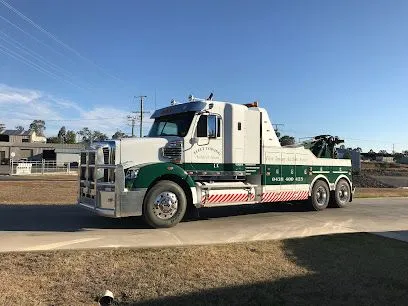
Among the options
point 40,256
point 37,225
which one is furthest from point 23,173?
point 40,256

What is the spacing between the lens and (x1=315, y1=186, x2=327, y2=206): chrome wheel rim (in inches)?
593

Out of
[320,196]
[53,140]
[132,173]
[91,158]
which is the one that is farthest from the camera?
[53,140]

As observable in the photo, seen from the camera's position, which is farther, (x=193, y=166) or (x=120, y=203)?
(x=193, y=166)

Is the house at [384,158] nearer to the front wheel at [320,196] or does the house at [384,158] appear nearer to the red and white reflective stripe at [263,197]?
the front wheel at [320,196]

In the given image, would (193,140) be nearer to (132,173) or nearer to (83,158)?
(132,173)

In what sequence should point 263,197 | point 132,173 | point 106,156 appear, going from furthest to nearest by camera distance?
point 263,197, point 106,156, point 132,173

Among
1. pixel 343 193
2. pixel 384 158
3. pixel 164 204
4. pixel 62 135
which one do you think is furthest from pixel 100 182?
pixel 384 158

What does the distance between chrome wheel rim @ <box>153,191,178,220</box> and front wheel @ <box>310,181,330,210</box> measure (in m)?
5.67

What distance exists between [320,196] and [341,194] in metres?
1.30

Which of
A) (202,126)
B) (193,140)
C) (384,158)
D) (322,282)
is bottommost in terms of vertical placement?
(322,282)

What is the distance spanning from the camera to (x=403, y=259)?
314 inches

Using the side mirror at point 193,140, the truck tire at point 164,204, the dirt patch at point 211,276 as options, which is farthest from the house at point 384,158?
the dirt patch at point 211,276

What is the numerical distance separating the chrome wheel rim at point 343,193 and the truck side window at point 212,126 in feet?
20.2

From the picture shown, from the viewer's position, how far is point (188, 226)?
36.7 feet
